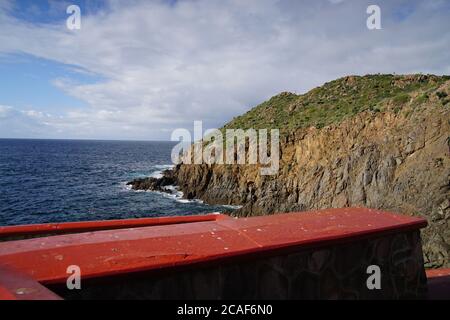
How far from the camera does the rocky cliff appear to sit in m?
16.0

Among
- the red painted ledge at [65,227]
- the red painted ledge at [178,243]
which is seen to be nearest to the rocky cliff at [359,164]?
the red painted ledge at [178,243]

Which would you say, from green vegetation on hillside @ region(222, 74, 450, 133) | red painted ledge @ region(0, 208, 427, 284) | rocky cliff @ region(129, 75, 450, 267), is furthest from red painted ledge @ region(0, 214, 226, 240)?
green vegetation on hillside @ region(222, 74, 450, 133)

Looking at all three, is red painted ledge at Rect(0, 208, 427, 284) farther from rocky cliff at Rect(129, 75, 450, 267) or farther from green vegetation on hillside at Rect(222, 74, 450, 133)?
green vegetation on hillside at Rect(222, 74, 450, 133)

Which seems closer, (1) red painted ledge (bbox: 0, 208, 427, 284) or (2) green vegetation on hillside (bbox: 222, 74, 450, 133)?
(1) red painted ledge (bbox: 0, 208, 427, 284)

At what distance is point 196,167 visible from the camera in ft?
115

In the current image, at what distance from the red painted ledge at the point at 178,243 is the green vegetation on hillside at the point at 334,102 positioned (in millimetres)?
23247

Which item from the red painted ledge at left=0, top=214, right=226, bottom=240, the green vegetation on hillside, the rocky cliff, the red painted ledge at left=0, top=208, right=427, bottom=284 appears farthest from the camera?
the green vegetation on hillside

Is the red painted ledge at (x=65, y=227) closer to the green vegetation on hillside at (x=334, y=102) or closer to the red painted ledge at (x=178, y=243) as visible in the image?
the red painted ledge at (x=178, y=243)

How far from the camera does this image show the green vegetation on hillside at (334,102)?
1205 inches

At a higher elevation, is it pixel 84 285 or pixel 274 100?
pixel 274 100

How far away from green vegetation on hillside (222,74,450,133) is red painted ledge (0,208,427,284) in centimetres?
2325

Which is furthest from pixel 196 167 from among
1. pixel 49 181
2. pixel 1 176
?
pixel 1 176
